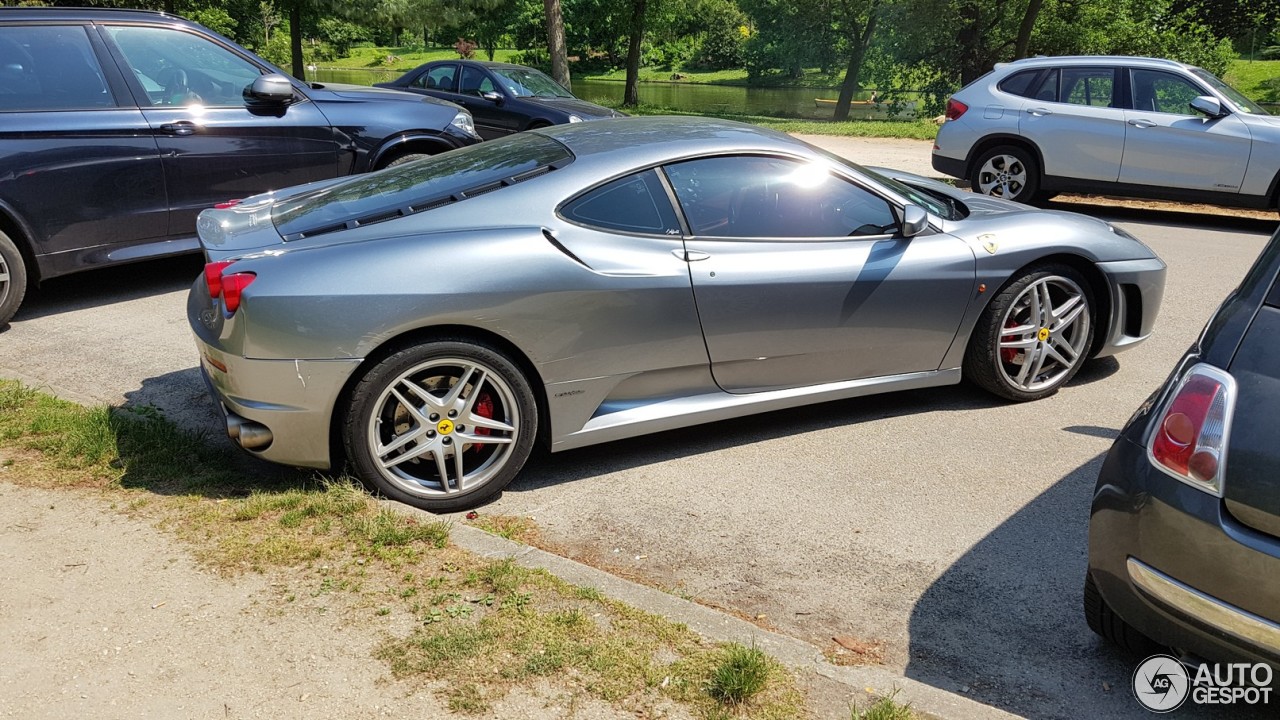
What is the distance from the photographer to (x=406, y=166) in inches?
202

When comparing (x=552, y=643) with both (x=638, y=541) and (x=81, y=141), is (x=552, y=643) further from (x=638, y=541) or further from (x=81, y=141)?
(x=81, y=141)

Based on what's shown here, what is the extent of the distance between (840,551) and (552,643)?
134cm

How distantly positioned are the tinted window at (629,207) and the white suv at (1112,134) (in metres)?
7.70

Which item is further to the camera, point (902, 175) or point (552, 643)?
point (902, 175)

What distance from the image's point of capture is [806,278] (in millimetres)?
4590

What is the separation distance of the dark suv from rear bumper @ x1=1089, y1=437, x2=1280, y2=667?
612 centimetres

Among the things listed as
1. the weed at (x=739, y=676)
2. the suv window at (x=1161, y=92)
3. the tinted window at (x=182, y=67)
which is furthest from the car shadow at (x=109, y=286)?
the suv window at (x=1161, y=92)

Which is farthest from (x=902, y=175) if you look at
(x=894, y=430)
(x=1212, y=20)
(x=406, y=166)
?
(x=1212, y=20)

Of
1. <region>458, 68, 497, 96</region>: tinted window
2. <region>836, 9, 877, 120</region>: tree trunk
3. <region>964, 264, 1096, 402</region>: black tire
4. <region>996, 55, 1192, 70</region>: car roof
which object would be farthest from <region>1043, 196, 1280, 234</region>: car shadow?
<region>836, 9, 877, 120</region>: tree trunk

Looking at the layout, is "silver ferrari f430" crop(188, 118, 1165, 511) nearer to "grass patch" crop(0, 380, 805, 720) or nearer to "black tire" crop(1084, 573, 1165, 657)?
"grass patch" crop(0, 380, 805, 720)

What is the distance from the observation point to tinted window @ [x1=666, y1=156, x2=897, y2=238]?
15.0 ft

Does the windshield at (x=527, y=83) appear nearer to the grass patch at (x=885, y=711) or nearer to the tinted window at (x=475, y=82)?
the tinted window at (x=475, y=82)

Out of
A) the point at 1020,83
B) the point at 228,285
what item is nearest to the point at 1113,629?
the point at 228,285

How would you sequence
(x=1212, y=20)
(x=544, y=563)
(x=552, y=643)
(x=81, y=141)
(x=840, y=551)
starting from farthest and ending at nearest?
(x=1212, y=20) < (x=81, y=141) < (x=840, y=551) < (x=544, y=563) < (x=552, y=643)
